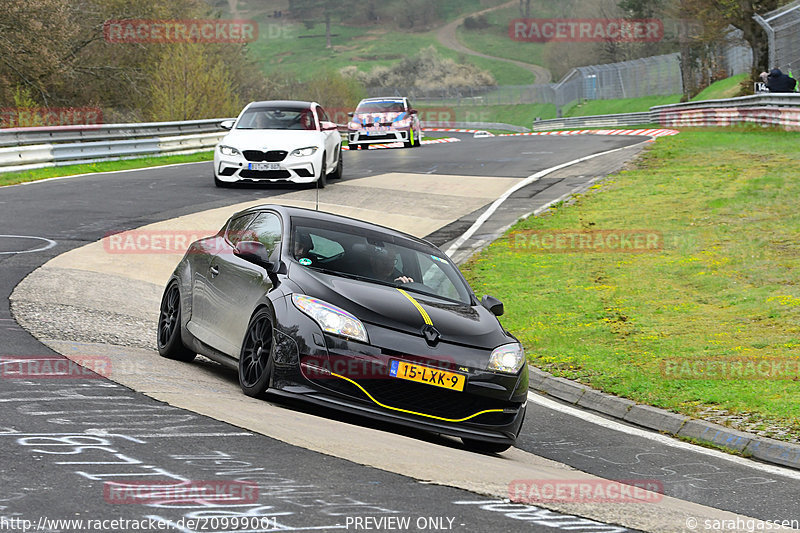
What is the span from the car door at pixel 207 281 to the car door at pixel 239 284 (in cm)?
5

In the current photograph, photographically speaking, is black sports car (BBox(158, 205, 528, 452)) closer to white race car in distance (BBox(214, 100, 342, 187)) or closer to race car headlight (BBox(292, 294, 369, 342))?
race car headlight (BBox(292, 294, 369, 342))

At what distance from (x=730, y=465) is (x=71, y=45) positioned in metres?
40.5

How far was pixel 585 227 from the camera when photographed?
780 inches

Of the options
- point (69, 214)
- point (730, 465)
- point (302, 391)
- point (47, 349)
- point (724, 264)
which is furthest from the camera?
point (69, 214)

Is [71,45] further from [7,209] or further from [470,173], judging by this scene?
[7,209]

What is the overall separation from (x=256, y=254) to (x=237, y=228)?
143 centimetres

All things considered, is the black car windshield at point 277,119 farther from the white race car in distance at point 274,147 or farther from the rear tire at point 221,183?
the rear tire at point 221,183

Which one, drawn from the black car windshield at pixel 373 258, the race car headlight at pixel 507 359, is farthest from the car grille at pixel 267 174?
the race car headlight at pixel 507 359

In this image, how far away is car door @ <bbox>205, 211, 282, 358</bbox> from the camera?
8.31 metres

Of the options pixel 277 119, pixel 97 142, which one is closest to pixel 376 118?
pixel 97 142

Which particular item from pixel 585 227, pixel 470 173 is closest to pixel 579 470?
pixel 585 227

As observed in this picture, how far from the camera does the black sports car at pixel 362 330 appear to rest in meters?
7.34

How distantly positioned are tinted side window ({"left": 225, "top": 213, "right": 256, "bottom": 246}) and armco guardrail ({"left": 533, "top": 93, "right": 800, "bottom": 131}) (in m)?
25.8

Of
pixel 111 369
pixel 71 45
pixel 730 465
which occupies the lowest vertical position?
pixel 730 465
